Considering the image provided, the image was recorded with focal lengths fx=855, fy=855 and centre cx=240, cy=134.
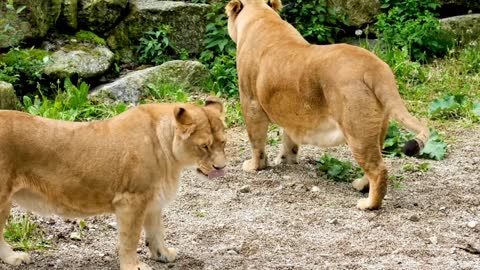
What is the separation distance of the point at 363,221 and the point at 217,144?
1.79 meters

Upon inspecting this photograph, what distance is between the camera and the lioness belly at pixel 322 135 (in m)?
6.57

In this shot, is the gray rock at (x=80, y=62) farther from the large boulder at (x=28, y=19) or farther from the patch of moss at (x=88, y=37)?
the large boulder at (x=28, y=19)

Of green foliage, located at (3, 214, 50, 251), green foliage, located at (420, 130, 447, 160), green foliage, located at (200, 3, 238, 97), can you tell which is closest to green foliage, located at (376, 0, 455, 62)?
green foliage, located at (200, 3, 238, 97)

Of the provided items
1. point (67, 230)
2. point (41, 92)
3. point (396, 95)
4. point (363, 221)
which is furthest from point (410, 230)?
point (41, 92)

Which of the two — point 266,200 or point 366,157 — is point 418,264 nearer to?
point 366,157

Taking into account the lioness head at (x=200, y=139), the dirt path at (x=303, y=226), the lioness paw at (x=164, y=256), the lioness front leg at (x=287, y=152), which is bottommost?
the lioness front leg at (x=287, y=152)

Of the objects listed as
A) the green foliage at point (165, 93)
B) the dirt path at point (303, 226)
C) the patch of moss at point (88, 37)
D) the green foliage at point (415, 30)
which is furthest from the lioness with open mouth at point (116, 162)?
the green foliage at point (415, 30)

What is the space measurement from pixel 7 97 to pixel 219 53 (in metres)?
3.12

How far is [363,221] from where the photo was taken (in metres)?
6.36

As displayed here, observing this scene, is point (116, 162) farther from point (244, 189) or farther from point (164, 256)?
point (244, 189)

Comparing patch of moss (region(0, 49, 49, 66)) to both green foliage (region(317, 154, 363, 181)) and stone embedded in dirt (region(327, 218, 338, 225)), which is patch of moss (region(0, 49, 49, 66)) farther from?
stone embedded in dirt (region(327, 218, 338, 225))

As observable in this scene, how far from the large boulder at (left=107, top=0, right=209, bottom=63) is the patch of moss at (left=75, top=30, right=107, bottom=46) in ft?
0.96

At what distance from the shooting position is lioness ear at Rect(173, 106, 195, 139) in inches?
194

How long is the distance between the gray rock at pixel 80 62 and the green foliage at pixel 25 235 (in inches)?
153
